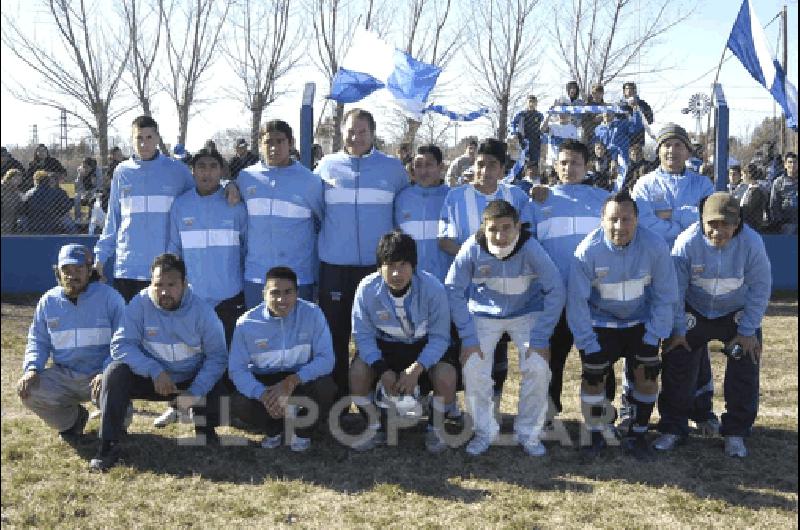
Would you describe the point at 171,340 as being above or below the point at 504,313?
below

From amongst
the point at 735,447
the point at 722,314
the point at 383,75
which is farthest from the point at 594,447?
the point at 383,75

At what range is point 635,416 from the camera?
4.85 meters

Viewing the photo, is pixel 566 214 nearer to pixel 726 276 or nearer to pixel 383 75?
pixel 726 276

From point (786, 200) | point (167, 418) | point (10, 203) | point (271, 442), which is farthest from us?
point (786, 200)

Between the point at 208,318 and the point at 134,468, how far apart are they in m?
0.99

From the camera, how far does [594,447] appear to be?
485 cm

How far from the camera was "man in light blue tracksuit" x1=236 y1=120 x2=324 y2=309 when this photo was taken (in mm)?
5195

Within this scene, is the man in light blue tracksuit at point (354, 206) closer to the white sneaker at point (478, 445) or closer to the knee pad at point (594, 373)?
the white sneaker at point (478, 445)

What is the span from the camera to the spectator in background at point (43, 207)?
10.7m

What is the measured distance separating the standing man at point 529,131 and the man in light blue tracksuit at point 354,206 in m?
6.79

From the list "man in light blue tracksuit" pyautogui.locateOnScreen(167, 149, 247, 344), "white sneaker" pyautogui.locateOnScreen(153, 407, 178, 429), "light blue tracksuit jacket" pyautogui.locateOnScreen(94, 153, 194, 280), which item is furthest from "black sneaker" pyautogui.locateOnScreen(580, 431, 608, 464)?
"light blue tracksuit jacket" pyautogui.locateOnScreen(94, 153, 194, 280)

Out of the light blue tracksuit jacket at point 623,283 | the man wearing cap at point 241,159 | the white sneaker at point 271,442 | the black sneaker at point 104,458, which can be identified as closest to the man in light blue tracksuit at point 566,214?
the light blue tracksuit jacket at point 623,283

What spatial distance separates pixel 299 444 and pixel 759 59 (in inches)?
220

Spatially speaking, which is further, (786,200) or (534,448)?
(786,200)
